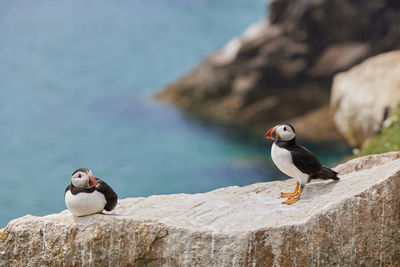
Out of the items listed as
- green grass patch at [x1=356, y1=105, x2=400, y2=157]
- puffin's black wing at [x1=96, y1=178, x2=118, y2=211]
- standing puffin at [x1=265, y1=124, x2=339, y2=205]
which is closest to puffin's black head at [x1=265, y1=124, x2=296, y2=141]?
standing puffin at [x1=265, y1=124, x2=339, y2=205]

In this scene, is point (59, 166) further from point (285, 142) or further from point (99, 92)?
point (285, 142)

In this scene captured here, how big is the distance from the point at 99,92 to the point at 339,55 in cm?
1022

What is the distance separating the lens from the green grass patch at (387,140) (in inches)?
444

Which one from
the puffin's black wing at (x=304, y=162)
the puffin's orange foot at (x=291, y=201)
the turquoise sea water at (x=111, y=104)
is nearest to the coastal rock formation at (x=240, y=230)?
the puffin's orange foot at (x=291, y=201)

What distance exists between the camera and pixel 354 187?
256 inches

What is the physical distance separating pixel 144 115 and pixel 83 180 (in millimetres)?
15365

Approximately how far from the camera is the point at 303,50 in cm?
1939

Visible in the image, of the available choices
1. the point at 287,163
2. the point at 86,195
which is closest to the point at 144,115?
the point at 86,195

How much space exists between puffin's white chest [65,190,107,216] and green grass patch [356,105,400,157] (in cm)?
610

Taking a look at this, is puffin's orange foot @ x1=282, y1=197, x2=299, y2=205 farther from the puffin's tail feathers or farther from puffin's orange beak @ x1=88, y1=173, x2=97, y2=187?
puffin's orange beak @ x1=88, y1=173, x2=97, y2=187

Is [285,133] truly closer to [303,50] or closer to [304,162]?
[304,162]

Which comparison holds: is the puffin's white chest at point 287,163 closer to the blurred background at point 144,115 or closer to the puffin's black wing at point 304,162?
the puffin's black wing at point 304,162

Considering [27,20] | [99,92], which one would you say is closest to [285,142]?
[99,92]

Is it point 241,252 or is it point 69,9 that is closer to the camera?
point 241,252
